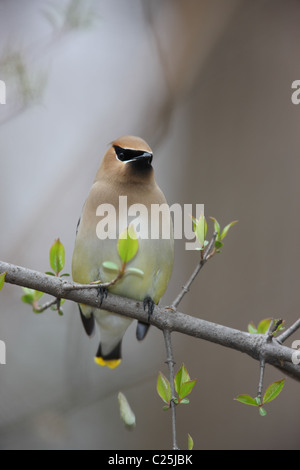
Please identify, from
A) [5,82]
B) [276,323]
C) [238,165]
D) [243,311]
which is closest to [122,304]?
[276,323]

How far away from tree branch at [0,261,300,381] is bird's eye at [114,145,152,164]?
68 centimetres

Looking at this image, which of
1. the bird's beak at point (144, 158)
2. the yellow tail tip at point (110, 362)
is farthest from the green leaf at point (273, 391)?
the yellow tail tip at point (110, 362)

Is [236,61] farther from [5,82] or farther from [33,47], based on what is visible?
[5,82]

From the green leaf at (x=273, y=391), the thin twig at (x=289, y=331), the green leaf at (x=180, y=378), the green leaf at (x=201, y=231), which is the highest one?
the green leaf at (x=201, y=231)

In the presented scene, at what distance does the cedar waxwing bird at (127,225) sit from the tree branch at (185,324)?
310mm

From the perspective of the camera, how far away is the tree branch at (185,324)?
6.85ft

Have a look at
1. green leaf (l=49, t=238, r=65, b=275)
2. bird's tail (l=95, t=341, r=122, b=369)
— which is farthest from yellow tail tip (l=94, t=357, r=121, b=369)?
green leaf (l=49, t=238, r=65, b=275)

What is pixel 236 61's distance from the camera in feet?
12.9

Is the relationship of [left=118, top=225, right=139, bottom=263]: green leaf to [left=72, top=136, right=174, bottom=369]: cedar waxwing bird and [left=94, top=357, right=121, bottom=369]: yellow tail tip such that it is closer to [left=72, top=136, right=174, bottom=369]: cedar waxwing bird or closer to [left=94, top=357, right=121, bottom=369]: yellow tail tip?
[left=72, top=136, right=174, bottom=369]: cedar waxwing bird

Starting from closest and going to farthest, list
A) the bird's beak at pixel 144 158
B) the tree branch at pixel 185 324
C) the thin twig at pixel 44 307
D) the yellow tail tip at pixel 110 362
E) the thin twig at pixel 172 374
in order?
1. the thin twig at pixel 172 374
2. the tree branch at pixel 185 324
3. the thin twig at pixel 44 307
4. the bird's beak at pixel 144 158
5. the yellow tail tip at pixel 110 362

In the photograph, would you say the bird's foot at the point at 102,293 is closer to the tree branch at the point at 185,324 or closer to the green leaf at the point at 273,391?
the tree branch at the point at 185,324

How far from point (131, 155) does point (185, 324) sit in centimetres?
91

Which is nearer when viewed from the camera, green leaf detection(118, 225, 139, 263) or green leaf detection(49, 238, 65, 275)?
green leaf detection(118, 225, 139, 263)

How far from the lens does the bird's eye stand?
2.66 meters
